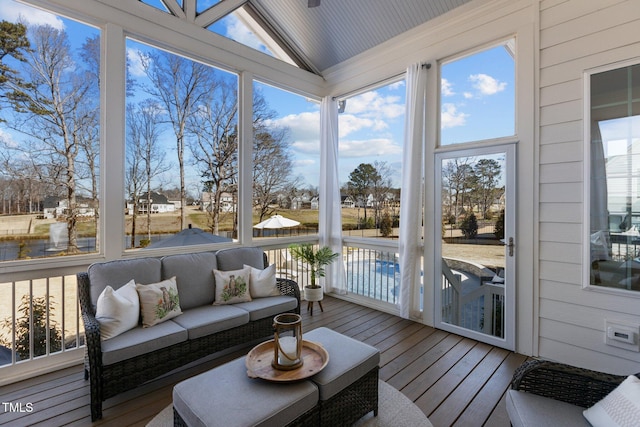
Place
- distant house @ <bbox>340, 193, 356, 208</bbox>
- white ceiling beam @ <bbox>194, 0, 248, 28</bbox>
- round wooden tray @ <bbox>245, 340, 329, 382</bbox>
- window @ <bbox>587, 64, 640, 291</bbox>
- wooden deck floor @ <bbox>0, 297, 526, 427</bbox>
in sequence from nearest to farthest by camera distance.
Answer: round wooden tray @ <bbox>245, 340, 329, 382</bbox> < wooden deck floor @ <bbox>0, 297, 526, 427</bbox> < window @ <bbox>587, 64, 640, 291</bbox> < white ceiling beam @ <bbox>194, 0, 248, 28</bbox> < distant house @ <bbox>340, 193, 356, 208</bbox>

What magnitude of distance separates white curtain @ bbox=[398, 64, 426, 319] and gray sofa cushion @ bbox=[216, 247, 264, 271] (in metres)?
1.84

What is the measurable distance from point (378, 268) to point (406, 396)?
7.40ft

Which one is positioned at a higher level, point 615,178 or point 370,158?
point 370,158

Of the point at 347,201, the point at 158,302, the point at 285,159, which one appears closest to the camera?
the point at 158,302

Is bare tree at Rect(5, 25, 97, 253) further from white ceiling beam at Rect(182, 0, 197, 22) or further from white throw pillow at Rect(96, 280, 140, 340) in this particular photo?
white ceiling beam at Rect(182, 0, 197, 22)

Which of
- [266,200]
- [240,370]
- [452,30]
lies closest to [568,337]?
[240,370]

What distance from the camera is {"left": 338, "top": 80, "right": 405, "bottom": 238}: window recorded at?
4.23 metres

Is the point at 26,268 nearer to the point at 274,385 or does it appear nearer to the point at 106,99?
the point at 106,99

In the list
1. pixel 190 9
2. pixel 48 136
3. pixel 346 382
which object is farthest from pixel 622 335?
pixel 190 9

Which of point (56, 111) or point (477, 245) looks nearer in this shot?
point (56, 111)

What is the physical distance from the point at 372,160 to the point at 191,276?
293cm

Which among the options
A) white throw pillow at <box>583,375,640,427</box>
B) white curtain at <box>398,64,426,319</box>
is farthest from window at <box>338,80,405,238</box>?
white throw pillow at <box>583,375,640,427</box>

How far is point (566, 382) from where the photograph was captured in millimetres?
1565

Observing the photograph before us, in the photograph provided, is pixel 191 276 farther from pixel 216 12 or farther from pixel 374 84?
pixel 374 84
